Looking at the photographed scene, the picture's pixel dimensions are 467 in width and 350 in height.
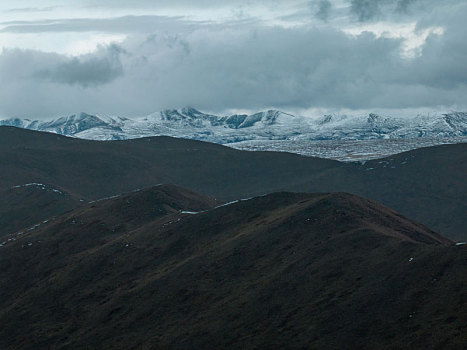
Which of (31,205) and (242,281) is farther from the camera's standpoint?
(31,205)

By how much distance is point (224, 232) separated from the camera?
322 feet

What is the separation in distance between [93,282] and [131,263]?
5.70 meters

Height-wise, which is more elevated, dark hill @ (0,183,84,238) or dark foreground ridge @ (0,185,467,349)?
dark foreground ridge @ (0,185,467,349)

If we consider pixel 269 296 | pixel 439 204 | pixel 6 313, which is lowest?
pixel 439 204

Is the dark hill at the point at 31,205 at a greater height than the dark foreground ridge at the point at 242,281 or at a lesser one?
lesser

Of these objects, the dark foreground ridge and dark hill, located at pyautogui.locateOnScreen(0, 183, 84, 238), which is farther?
dark hill, located at pyautogui.locateOnScreen(0, 183, 84, 238)

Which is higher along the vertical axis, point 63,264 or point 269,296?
point 269,296

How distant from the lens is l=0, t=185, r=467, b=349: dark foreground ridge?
5891 cm

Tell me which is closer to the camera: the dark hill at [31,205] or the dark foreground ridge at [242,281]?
the dark foreground ridge at [242,281]

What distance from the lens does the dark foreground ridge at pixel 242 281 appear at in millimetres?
Answer: 58906

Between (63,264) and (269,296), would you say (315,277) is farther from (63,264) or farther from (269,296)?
(63,264)

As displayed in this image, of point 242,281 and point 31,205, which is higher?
point 242,281

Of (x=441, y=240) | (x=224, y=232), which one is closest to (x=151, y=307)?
(x=224, y=232)

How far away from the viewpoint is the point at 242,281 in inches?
3088
